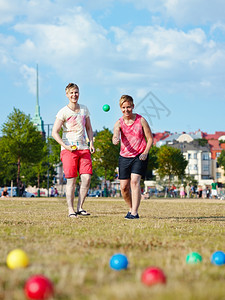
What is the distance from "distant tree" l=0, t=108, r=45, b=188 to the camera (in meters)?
36.6

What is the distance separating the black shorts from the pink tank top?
84mm

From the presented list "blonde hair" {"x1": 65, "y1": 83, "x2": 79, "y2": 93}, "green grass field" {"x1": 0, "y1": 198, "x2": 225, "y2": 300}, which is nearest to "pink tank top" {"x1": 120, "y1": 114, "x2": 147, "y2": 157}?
"blonde hair" {"x1": 65, "y1": 83, "x2": 79, "y2": 93}

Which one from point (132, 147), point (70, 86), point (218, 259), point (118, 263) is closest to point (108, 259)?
point (118, 263)

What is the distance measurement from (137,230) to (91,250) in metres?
1.74

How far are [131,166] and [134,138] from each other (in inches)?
18.7

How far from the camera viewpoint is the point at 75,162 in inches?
319

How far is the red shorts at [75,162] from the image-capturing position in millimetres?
8055

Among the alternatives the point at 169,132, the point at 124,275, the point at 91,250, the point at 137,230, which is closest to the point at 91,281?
the point at 124,275

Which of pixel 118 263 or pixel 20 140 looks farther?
pixel 20 140

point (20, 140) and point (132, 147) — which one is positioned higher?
point (20, 140)

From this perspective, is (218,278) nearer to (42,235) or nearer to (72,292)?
(72,292)

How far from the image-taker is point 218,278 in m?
2.85

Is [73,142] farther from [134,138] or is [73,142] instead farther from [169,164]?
[169,164]

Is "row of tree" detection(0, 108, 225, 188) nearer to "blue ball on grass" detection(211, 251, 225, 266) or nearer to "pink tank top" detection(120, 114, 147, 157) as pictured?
"pink tank top" detection(120, 114, 147, 157)
